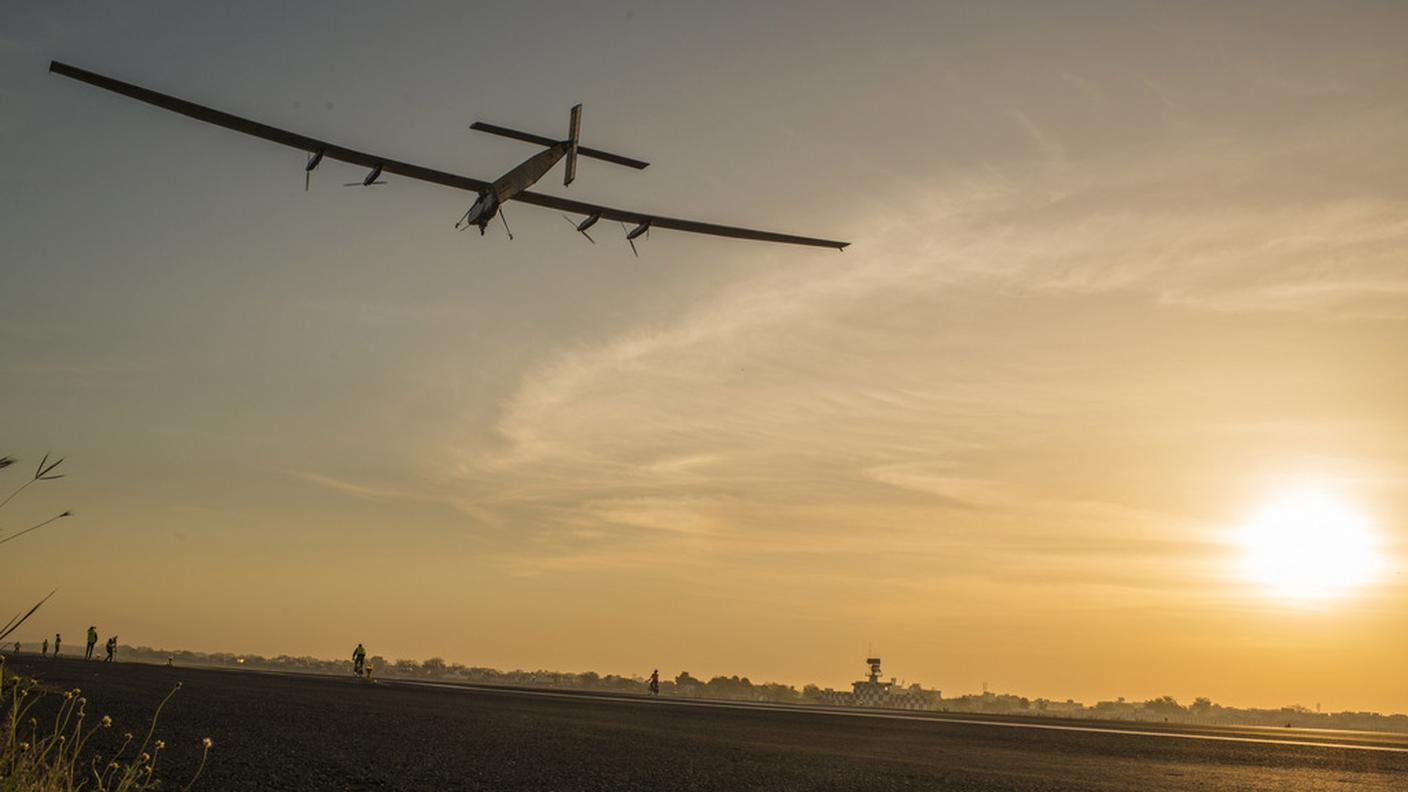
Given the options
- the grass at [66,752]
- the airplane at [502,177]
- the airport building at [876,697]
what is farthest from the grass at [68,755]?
the airport building at [876,697]

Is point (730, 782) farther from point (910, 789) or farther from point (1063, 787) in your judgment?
point (1063, 787)

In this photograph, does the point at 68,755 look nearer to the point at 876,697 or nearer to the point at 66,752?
the point at 66,752

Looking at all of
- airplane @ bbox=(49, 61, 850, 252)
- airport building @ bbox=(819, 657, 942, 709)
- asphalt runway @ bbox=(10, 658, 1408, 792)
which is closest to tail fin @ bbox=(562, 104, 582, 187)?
airplane @ bbox=(49, 61, 850, 252)

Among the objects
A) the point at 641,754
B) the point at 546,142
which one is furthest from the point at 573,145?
the point at 641,754

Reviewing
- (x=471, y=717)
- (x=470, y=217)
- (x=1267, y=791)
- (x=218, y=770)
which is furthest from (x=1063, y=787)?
(x=471, y=717)

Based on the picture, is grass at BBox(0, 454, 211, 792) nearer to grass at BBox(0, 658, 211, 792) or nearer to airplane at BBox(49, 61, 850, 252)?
grass at BBox(0, 658, 211, 792)

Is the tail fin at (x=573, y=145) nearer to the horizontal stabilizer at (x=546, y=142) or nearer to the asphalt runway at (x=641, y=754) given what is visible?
the horizontal stabilizer at (x=546, y=142)
